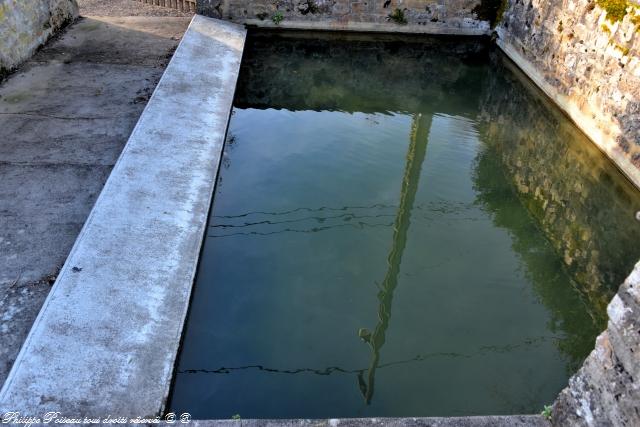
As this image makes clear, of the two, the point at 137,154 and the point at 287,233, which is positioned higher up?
the point at 137,154

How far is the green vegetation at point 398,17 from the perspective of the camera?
10.7 m

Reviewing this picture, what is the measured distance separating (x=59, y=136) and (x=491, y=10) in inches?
362

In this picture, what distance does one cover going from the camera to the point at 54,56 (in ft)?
25.5

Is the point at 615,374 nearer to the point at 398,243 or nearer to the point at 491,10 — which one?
the point at 398,243

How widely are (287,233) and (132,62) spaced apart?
4586 mm

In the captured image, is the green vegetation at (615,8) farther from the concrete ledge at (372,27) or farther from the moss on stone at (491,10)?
the concrete ledge at (372,27)

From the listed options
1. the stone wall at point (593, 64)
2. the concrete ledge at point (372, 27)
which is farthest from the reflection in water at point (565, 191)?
the concrete ledge at point (372, 27)

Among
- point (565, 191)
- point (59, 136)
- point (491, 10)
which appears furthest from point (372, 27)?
point (59, 136)

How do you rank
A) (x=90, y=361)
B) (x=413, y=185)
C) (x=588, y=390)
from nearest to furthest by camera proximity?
1. (x=588, y=390)
2. (x=90, y=361)
3. (x=413, y=185)

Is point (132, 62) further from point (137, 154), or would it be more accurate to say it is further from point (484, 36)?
point (484, 36)

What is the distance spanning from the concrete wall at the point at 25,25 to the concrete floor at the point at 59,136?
0.54 feet

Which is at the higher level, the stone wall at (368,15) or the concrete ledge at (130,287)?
the stone wall at (368,15)

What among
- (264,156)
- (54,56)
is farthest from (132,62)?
(264,156)

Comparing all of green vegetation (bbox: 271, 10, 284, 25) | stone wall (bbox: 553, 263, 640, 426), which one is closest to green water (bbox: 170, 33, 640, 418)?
stone wall (bbox: 553, 263, 640, 426)
